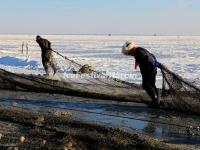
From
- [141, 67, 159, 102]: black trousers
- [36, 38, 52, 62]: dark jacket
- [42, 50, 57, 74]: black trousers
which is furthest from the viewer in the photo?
[36, 38, 52, 62]: dark jacket

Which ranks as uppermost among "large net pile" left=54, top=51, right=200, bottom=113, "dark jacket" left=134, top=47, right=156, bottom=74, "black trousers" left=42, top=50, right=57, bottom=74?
"dark jacket" left=134, top=47, right=156, bottom=74

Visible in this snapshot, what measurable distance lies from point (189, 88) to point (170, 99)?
1.59ft

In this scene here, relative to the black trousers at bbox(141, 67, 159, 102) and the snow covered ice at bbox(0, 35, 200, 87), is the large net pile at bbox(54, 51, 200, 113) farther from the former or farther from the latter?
the snow covered ice at bbox(0, 35, 200, 87)

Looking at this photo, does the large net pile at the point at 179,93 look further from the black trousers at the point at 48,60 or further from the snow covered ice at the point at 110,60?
the black trousers at the point at 48,60

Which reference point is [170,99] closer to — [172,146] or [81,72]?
[172,146]

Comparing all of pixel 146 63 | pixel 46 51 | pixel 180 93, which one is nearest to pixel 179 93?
pixel 180 93

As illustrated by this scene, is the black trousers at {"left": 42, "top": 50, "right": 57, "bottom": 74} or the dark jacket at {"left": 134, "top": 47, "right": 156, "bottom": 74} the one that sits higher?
the dark jacket at {"left": 134, "top": 47, "right": 156, "bottom": 74}

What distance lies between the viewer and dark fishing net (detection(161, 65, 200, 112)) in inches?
380

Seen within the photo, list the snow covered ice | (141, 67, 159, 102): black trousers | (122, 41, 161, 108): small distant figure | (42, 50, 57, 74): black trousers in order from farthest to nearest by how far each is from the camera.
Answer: the snow covered ice → (42, 50, 57, 74): black trousers → (141, 67, 159, 102): black trousers → (122, 41, 161, 108): small distant figure

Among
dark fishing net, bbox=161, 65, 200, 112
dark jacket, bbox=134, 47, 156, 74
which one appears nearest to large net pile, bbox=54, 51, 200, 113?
dark fishing net, bbox=161, 65, 200, 112

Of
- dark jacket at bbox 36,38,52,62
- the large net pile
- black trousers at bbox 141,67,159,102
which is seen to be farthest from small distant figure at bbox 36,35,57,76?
the large net pile

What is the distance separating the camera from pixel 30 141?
683 centimetres

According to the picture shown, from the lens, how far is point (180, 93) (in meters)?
10.0

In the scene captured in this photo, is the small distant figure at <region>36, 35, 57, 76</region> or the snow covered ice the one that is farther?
the snow covered ice
